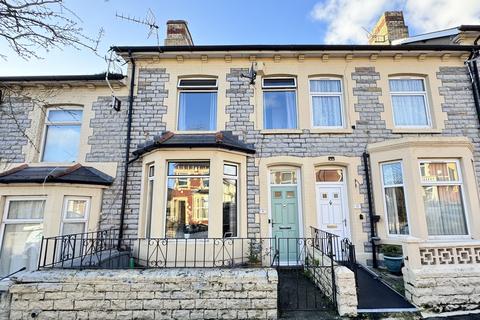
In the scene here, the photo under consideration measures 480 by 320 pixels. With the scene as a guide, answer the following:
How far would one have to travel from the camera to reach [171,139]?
7422mm

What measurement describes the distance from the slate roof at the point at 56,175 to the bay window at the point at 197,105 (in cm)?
274

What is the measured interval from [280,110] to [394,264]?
5.21 meters

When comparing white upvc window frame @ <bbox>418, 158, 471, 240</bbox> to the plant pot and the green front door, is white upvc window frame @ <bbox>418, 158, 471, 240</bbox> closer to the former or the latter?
the plant pot

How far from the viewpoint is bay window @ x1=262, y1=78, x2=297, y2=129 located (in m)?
8.19

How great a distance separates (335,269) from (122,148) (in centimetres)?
654

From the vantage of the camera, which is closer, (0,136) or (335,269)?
(335,269)

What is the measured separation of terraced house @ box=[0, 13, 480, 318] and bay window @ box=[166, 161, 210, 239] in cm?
3

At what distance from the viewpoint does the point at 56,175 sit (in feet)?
22.3

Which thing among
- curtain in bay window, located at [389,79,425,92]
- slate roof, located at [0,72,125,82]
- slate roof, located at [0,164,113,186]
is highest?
slate roof, located at [0,72,125,82]

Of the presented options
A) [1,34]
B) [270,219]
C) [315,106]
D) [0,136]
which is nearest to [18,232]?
[0,136]

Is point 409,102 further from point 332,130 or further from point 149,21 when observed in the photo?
point 149,21

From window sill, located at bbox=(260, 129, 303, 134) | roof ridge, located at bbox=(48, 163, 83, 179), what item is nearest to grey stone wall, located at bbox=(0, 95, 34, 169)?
roof ridge, located at bbox=(48, 163, 83, 179)

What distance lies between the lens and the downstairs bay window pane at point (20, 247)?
6867 millimetres

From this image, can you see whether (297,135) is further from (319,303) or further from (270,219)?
(319,303)
